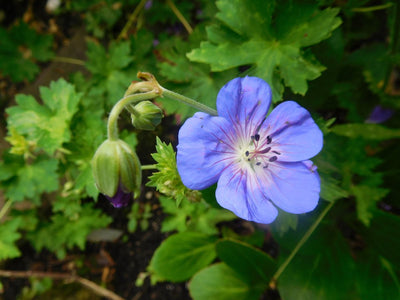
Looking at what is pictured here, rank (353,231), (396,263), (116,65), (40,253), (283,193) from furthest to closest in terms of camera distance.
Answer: (40,253) < (353,231) < (116,65) < (396,263) < (283,193)

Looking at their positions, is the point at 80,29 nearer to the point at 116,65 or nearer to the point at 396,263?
the point at 116,65

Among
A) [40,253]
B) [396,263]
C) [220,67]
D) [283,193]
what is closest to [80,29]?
[40,253]

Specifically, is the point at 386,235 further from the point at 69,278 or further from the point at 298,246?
the point at 69,278

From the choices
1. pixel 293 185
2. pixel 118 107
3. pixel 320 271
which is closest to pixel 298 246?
→ pixel 320 271

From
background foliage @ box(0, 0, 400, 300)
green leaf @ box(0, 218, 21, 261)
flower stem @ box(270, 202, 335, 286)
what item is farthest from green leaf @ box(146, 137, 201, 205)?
green leaf @ box(0, 218, 21, 261)

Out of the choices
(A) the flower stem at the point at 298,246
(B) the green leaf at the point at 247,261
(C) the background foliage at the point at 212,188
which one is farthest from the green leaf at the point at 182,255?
(A) the flower stem at the point at 298,246

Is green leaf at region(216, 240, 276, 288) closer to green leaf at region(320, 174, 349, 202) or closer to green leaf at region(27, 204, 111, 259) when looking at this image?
green leaf at region(320, 174, 349, 202)
